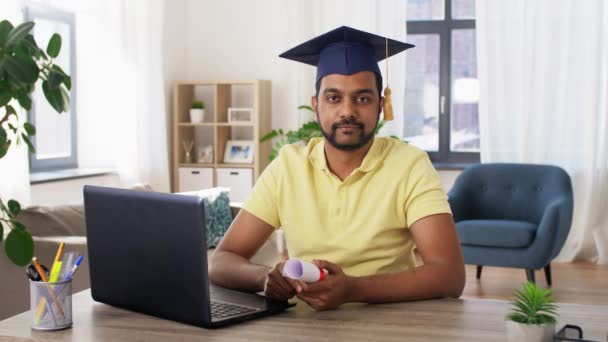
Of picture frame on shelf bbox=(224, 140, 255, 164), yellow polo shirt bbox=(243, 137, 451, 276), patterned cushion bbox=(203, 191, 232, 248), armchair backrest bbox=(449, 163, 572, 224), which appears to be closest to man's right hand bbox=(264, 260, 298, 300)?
yellow polo shirt bbox=(243, 137, 451, 276)

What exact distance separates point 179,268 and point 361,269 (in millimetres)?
628

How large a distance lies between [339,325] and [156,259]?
1.28 feet

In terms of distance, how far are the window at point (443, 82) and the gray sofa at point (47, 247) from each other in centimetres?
309

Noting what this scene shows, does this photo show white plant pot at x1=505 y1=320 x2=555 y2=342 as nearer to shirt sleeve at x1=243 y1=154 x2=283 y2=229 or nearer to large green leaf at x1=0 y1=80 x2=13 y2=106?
shirt sleeve at x1=243 y1=154 x2=283 y2=229

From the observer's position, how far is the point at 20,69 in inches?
77.9

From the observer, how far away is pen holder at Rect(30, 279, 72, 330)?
1.65 meters

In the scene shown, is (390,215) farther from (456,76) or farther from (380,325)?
(456,76)

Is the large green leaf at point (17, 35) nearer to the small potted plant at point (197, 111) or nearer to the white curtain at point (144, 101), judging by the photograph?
the white curtain at point (144, 101)

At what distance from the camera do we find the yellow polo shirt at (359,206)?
2088 millimetres

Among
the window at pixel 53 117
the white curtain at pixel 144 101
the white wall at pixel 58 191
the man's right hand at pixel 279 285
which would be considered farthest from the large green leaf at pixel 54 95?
the white curtain at pixel 144 101

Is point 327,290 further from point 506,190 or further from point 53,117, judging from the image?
point 53,117

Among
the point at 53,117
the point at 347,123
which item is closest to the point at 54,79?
the point at 347,123

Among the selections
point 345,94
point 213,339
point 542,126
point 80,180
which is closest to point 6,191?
point 80,180

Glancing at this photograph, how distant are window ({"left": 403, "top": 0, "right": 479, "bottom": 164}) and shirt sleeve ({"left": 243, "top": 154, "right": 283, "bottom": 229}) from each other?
4888 mm
